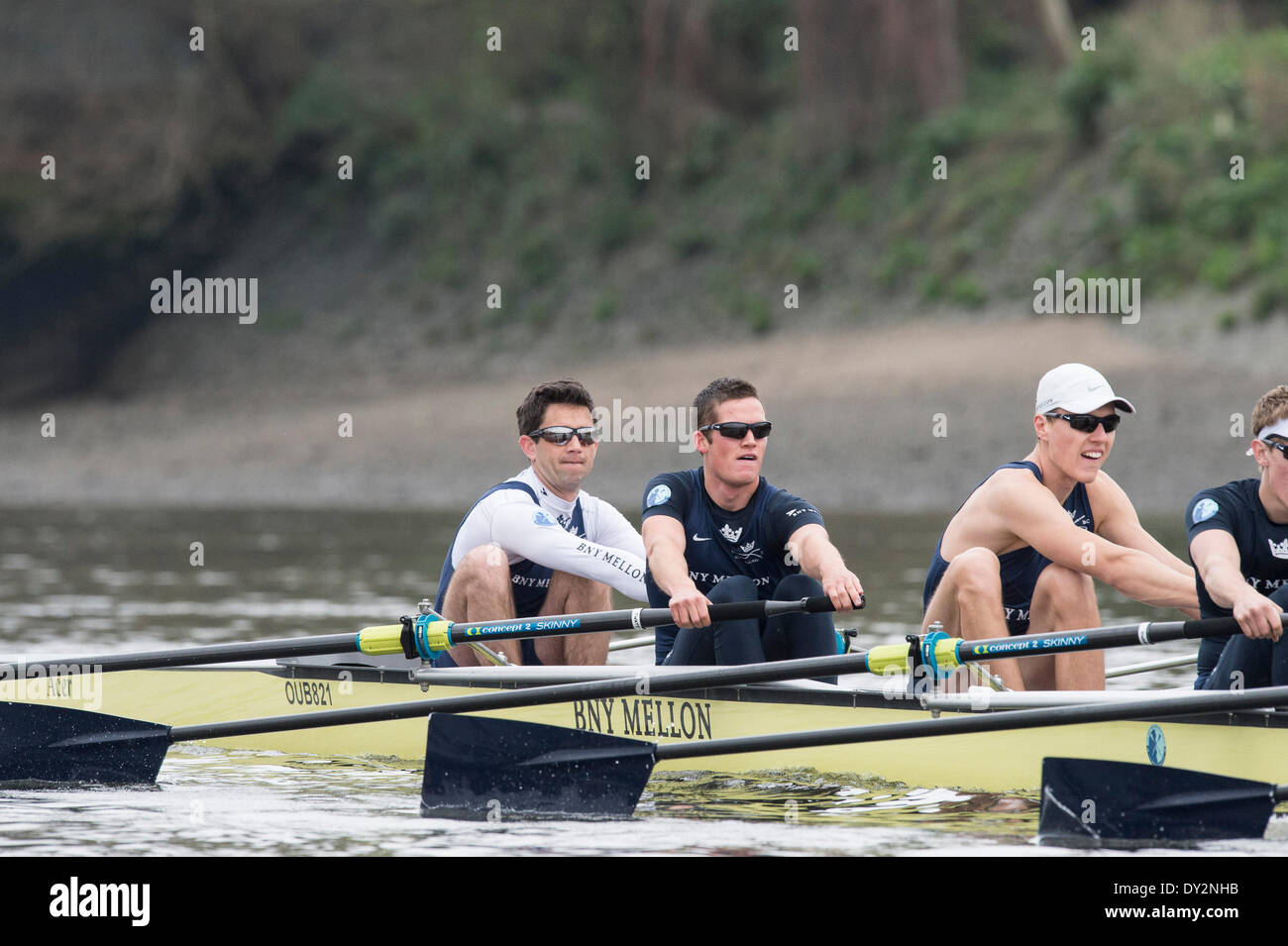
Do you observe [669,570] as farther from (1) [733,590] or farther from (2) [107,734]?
(2) [107,734]

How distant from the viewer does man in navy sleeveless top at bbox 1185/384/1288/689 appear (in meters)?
6.52

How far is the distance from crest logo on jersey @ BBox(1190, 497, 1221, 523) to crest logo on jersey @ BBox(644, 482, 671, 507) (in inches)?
86.7

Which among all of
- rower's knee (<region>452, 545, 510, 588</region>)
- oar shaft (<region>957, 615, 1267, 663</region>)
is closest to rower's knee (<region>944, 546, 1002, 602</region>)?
oar shaft (<region>957, 615, 1267, 663</region>)

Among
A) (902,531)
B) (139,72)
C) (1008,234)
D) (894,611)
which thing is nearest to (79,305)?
(139,72)

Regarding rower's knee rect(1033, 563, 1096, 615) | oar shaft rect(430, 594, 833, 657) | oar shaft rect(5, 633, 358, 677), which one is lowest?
oar shaft rect(5, 633, 358, 677)

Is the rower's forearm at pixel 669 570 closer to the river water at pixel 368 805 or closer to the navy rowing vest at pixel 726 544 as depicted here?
the navy rowing vest at pixel 726 544

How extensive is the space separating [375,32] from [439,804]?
106 ft

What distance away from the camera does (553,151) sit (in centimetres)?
3484

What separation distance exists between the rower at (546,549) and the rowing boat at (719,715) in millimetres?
391

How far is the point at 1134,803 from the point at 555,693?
234 cm

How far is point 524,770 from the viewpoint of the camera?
23.7 feet

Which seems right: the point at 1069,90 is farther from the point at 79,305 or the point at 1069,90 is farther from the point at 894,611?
the point at 79,305

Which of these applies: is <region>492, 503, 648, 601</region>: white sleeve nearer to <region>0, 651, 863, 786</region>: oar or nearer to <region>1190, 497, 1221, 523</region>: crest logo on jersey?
<region>0, 651, 863, 786</region>: oar

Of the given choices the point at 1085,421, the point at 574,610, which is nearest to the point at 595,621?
the point at 574,610
